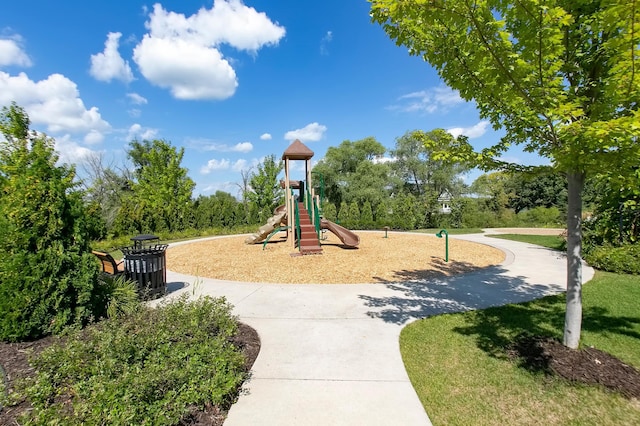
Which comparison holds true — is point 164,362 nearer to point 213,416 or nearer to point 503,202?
point 213,416

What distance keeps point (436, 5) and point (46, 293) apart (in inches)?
227

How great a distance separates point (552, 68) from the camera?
9.09ft

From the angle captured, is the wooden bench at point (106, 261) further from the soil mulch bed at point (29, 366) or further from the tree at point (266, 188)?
the tree at point (266, 188)

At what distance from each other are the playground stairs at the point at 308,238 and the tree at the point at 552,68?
27.2ft

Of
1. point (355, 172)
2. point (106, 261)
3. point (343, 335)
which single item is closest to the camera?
point (343, 335)

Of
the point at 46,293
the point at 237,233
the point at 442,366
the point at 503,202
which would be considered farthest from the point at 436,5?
the point at 503,202

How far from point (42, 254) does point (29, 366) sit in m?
1.47

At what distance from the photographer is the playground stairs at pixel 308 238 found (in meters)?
11.2

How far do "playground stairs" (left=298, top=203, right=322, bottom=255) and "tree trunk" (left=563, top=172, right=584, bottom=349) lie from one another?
829 cm

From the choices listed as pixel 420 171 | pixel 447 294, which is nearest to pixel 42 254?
pixel 447 294

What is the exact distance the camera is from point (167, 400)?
246 centimetres

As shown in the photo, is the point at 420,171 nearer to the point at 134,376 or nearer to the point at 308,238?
the point at 308,238

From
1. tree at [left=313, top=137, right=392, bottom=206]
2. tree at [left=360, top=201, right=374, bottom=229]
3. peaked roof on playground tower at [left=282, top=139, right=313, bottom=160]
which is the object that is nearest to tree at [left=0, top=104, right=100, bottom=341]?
peaked roof on playground tower at [left=282, top=139, right=313, bottom=160]

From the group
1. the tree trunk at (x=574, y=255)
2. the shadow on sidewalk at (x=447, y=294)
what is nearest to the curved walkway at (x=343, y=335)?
the shadow on sidewalk at (x=447, y=294)
